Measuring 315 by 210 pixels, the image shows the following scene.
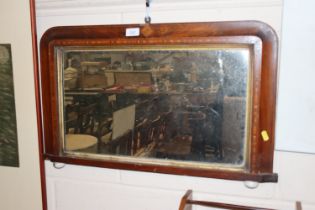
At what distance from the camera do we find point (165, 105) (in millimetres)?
1228

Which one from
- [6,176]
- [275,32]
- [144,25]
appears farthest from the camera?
[6,176]

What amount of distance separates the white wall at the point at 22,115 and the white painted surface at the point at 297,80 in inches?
39.8

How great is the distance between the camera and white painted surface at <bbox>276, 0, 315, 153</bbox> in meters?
1.06

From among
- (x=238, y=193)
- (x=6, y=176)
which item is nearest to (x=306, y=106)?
(x=238, y=193)

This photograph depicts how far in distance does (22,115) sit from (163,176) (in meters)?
0.68

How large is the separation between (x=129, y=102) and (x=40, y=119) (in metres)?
0.41

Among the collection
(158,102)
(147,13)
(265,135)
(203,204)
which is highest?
(147,13)

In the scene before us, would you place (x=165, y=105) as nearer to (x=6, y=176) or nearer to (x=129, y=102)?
(x=129, y=102)

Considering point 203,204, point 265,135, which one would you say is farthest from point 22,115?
point 265,135

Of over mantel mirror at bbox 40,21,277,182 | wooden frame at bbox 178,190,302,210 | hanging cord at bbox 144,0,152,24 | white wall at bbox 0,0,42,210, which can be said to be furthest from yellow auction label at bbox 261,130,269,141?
white wall at bbox 0,0,42,210

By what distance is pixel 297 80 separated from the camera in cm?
110

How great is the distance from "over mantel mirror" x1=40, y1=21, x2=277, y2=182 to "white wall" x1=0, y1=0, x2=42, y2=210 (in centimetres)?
7

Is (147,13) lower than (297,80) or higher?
higher

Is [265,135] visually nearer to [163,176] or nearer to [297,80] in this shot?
[297,80]
